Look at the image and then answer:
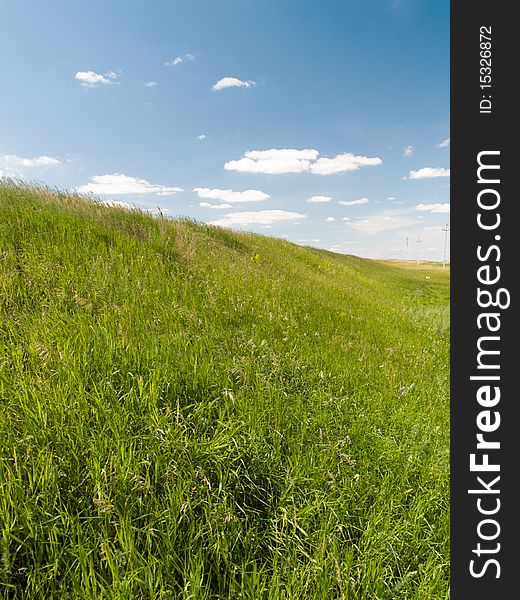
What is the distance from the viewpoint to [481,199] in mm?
2533

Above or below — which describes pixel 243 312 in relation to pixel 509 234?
below

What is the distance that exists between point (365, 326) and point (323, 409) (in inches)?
156

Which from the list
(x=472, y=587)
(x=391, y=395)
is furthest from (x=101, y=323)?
(x=472, y=587)

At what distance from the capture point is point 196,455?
7.08 feet

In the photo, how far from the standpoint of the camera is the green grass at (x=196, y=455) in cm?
166

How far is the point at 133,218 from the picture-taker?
8.34m

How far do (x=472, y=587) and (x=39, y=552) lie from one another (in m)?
2.38

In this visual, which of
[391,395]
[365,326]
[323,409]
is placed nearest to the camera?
[323,409]

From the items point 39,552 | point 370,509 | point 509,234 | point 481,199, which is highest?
point 481,199

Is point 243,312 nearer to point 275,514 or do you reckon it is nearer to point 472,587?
point 275,514

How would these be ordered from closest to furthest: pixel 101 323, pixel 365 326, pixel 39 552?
pixel 39 552
pixel 101 323
pixel 365 326

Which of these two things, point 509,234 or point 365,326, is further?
point 365,326

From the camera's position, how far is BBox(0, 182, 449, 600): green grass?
166 centimetres

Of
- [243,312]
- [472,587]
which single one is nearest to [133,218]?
[243,312]
